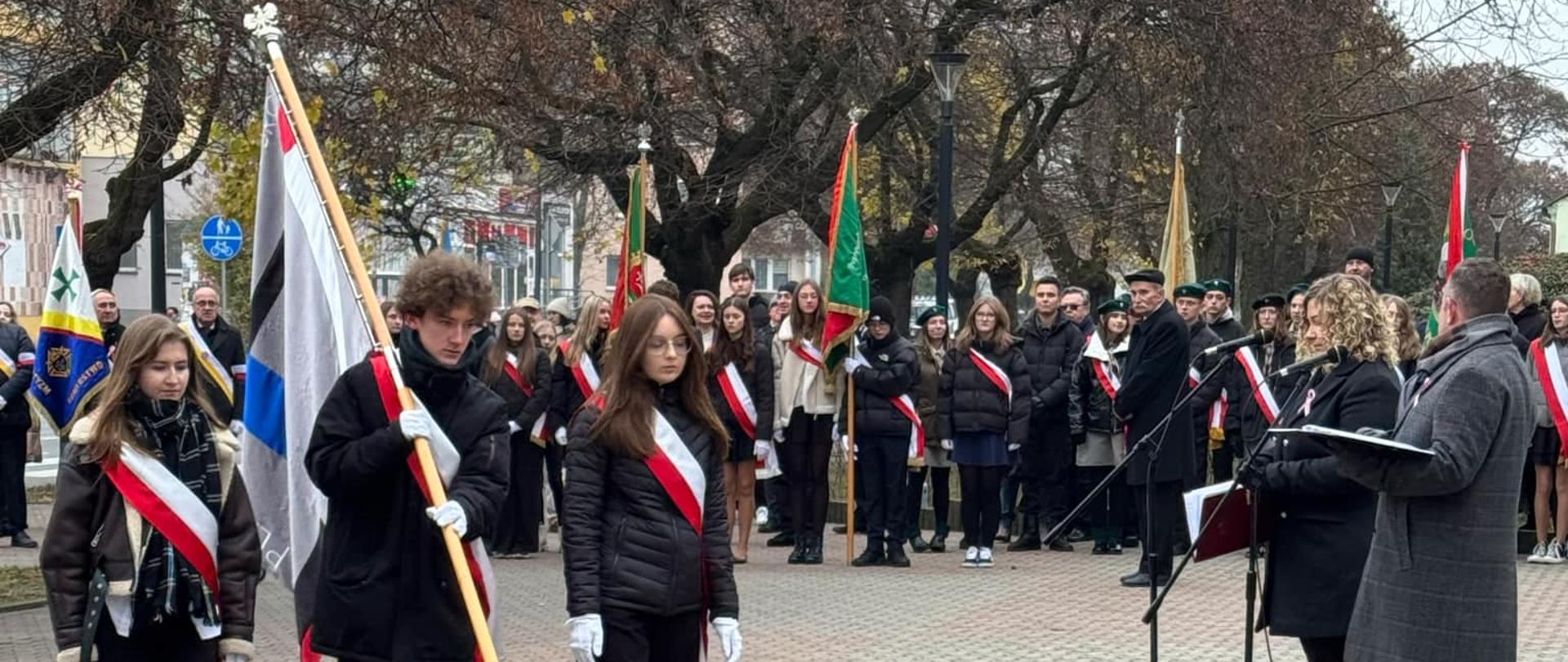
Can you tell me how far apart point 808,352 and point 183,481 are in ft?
26.6

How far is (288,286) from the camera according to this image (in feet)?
19.3

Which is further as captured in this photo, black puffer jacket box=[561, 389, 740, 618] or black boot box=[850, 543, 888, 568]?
black boot box=[850, 543, 888, 568]

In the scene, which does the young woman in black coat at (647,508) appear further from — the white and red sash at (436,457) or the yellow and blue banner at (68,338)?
the yellow and blue banner at (68,338)

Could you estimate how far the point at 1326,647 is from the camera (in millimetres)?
6840

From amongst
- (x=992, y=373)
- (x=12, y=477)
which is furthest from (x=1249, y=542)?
(x=12, y=477)

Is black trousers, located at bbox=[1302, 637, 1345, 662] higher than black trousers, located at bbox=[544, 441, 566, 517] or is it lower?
lower

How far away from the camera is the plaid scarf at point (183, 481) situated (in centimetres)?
546

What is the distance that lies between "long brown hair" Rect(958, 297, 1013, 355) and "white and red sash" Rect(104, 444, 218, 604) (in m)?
8.72

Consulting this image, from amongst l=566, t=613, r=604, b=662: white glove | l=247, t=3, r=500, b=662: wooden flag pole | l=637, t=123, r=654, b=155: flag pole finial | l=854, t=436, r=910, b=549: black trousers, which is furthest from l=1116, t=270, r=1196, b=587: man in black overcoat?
l=637, t=123, r=654, b=155: flag pole finial

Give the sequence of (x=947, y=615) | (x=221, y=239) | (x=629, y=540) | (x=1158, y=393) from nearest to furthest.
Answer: (x=629, y=540)
(x=947, y=615)
(x=1158, y=393)
(x=221, y=239)

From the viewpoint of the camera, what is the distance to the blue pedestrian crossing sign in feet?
74.1

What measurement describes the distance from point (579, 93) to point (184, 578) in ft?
45.5

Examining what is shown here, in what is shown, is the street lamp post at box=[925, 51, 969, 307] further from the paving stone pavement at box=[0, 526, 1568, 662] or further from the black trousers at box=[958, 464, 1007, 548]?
the paving stone pavement at box=[0, 526, 1568, 662]

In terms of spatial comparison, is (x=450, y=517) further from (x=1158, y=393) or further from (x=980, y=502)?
(x=980, y=502)
